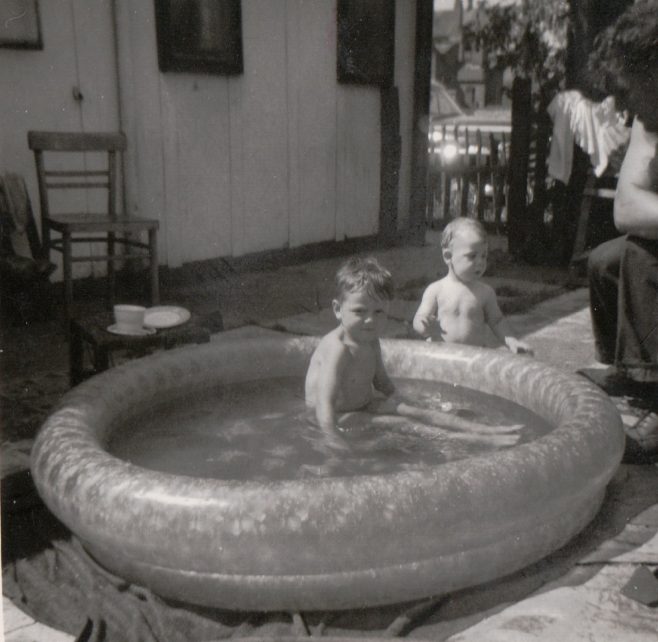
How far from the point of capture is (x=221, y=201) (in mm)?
7121

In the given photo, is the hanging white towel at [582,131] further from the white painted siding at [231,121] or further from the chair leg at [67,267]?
the chair leg at [67,267]

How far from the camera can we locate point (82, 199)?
6.08m

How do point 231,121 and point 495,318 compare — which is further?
point 231,121

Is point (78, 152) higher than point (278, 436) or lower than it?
higher

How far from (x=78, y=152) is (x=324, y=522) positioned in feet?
15.2

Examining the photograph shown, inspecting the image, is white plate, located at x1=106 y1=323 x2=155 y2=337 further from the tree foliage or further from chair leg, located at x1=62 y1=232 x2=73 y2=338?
the tree foliage

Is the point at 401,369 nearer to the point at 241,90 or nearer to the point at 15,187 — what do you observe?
the point at 15,187

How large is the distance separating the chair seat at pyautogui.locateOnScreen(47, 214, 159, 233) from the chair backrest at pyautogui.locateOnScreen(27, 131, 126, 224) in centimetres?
13

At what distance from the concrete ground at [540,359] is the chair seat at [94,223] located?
671 millimetres

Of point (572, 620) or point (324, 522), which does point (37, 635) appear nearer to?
point (324, 522)

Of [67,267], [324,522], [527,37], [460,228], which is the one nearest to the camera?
[324,522]

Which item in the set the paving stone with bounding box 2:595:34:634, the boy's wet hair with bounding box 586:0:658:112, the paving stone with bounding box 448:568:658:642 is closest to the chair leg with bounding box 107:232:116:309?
→ the boy's wet hair with bounding box 586:0:658:112

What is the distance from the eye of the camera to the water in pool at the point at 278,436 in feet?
10.4

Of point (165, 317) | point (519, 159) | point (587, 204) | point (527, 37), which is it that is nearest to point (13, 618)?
point (165, 317)
